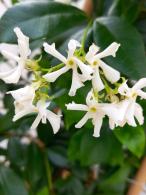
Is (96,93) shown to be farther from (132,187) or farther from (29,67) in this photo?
(132,187)

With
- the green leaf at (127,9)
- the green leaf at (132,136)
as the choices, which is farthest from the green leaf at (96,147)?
the green leaf at (127,9)

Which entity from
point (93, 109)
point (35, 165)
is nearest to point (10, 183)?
point (35, 165)

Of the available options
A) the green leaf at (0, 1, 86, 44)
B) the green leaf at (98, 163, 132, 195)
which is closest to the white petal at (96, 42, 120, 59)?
the green leaf at (0, 1, 86, 44)

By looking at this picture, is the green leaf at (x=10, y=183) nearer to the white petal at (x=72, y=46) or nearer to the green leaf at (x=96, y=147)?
the green leaf at (x=96, y=147)

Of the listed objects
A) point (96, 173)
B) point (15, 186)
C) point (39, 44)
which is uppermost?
point (39, 44)

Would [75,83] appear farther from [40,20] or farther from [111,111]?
[40,20]

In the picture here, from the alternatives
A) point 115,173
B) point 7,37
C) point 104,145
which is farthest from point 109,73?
point 115,173

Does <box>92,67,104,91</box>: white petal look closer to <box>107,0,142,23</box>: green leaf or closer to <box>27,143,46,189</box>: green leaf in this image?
<box>107,0,142,23</box>: green leaf
